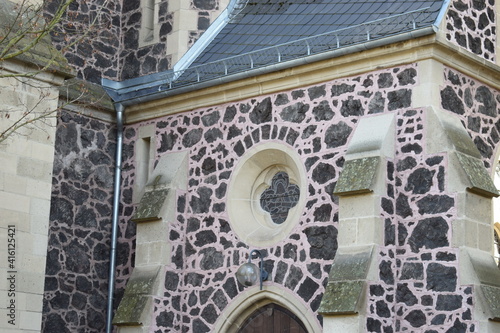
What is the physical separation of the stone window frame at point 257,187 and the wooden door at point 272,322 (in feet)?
2.84

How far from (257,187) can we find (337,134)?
5.50 ft

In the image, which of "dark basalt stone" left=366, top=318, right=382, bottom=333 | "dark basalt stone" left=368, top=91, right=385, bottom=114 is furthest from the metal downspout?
"dark basalt stone" left=366, top=318, right=382, bottom=333

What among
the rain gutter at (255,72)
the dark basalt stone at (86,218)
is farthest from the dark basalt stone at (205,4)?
the dark basalt stone at (86,218)

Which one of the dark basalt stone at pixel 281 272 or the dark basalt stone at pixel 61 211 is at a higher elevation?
the dark basalt stone at pixel 61 211

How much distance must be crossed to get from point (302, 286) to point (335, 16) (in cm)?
381

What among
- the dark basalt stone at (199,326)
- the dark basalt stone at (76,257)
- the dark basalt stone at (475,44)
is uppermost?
the dark basalt stone at (475,44)

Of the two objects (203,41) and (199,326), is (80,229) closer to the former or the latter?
(199,326)

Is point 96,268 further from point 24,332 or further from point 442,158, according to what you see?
point 442,158

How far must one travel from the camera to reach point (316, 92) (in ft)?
48.0

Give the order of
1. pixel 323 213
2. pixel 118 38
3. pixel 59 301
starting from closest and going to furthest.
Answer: pixel 323 213, pixel 59 301, pixel 118 38

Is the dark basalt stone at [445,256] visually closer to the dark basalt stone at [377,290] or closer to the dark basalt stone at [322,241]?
the dark basalt stone at [377,290]

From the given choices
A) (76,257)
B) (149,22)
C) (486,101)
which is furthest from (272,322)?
(149,22)

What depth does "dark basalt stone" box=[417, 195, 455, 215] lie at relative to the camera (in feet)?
43.1

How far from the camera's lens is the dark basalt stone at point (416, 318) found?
13.0 m
